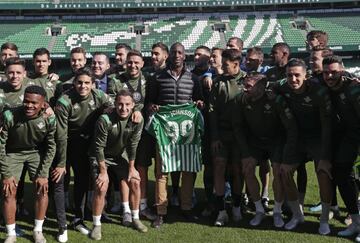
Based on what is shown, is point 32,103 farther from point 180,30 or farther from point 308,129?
point 180,30

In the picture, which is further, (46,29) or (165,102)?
(46,29)

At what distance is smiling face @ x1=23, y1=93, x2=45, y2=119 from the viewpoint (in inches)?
197

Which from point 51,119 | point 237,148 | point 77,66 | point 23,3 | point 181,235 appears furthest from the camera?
point 23,3

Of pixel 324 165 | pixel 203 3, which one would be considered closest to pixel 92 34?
pixel 203 3

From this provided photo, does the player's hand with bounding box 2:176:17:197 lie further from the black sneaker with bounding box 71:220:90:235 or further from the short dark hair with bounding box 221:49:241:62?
the short dark hair with bounding box 221:49:241:62

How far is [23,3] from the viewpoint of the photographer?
33.1 meters

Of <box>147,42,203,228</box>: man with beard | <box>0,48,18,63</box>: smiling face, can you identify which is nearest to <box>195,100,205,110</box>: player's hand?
<box>147,42,203,228</box>: man with beard

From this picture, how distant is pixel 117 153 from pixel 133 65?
4.18 feet

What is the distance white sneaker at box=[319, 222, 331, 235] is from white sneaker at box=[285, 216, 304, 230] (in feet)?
1.06

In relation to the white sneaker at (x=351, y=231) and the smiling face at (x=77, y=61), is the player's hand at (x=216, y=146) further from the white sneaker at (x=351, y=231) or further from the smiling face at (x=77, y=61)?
the smiling face at (x=77, y=61)

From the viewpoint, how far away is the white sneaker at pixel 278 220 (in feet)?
19.2

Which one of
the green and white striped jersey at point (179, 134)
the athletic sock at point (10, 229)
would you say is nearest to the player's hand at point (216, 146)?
the green and white striped jersey at point (179, 134)

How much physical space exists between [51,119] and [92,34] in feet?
96.7

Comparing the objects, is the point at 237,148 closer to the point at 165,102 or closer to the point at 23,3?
the point at 165,102
